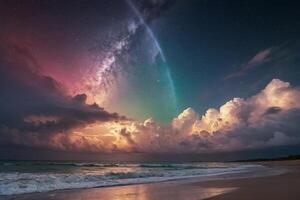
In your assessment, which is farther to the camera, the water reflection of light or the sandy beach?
the water reflection of light

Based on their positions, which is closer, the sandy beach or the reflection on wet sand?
the sandy beach

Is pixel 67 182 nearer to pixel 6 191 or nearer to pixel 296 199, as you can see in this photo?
pixel 6 191

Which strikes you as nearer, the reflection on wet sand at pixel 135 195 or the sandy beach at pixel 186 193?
the sandy beach at pixel 186 193

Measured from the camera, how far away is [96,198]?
14828 millimetres

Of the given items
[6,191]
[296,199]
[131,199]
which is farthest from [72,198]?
[296,199]

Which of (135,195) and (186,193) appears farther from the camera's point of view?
(186,193)

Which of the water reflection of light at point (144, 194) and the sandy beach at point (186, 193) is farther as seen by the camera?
the water reflection of light at point (144, 194)

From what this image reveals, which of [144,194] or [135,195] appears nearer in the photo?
[135,195]

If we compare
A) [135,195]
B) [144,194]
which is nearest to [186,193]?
[144,194]

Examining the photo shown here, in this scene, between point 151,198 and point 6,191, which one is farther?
point 6,191

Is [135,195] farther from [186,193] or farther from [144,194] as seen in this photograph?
[186,193]

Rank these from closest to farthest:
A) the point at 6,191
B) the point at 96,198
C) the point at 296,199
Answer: the point at 296,199, the point at 96,198, the point at 6,191

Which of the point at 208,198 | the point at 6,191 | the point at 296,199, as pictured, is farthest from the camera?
the point at 6,191

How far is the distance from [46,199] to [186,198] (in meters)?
5.49
